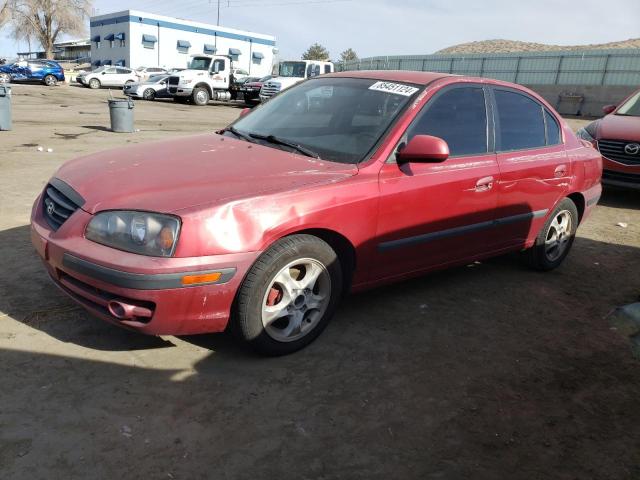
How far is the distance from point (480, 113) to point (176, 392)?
9.48 ft

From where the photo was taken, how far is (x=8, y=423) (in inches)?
94.4

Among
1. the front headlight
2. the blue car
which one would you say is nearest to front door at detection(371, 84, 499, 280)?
the front headlight

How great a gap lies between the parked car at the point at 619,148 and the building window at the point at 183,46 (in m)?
51.4

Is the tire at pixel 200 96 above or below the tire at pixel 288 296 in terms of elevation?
above

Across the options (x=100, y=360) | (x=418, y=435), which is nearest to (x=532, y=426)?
(x=418, y=435)

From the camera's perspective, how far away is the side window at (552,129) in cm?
467

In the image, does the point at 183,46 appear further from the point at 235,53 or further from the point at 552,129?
the point at 552,129

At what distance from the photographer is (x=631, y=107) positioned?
8.59 meters

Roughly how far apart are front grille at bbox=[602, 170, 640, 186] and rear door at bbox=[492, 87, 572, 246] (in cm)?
357

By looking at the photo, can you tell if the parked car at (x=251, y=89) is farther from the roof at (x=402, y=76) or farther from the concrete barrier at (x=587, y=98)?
the roof at (x=402, y=76)

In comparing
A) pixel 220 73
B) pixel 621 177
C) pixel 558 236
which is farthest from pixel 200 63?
pixel 558 236

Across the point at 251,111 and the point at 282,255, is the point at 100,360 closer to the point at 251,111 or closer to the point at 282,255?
the point at 282,255

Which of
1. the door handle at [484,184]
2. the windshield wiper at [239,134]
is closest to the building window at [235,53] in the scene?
the windshield wiper at [239,134]

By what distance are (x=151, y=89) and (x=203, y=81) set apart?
2844 millimetres
